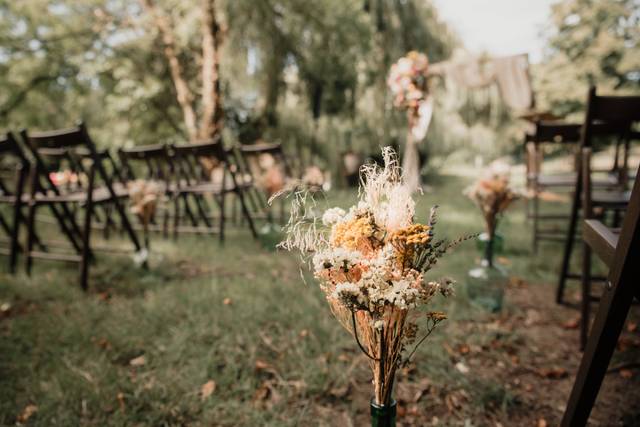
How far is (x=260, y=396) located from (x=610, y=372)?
5.87 feet

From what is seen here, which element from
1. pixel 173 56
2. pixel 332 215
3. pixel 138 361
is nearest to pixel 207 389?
pixel 138 361

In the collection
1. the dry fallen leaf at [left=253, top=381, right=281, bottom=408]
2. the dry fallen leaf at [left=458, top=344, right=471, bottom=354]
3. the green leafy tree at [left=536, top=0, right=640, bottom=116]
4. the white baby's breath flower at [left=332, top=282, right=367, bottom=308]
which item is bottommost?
the dry fallen leaf at [left=458, top=344, right=471, bottom=354]

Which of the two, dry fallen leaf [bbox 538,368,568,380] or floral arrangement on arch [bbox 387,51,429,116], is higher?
floral arrangement on arch [bbox 387,51,429,116]

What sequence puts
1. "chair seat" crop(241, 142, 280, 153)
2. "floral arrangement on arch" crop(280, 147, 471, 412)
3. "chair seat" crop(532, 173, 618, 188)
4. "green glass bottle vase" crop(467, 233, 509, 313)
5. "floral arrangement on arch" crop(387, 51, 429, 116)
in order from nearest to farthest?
1. "floral arrangement on arch" crop(280, 147, 471, 412)
2. "green glass bottle vase" crop(467, 233, 509, 313)
3. "chair seat" crop(532, 173, 618, 188)
4. "floral arrangement on arch" crop(387, 51, 429, 116)
5. "chair seat" crop(241, 142, 280, 153)

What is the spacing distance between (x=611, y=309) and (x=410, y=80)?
356 centimetres

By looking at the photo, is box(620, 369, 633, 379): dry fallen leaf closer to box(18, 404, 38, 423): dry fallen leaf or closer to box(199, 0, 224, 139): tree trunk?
box(18, 404, 38, 423): dry fallen leaf

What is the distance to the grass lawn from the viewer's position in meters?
1.67

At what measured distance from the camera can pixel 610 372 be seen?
2.00 metres

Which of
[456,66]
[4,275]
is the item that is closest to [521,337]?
[4,275]

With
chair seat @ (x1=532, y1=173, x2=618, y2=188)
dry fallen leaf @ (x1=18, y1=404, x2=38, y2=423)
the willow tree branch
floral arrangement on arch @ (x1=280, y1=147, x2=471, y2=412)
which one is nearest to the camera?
floral arrangement on arch @ (x1=280, y1=147, x2=471, y2=412)

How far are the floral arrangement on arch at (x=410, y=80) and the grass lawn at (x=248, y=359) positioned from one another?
6.32ft

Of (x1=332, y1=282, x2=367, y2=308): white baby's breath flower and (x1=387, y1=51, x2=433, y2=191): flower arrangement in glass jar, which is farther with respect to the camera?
(x1=387, y1=51, x2=433, y2=191): flower arrangement in glass jar

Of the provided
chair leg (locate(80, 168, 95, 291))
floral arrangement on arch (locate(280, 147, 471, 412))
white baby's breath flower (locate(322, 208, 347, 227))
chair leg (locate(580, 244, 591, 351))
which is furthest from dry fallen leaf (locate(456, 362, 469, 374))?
chair leg (locate(80, 168, 95, 291))

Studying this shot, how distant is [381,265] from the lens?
0.99 metres
